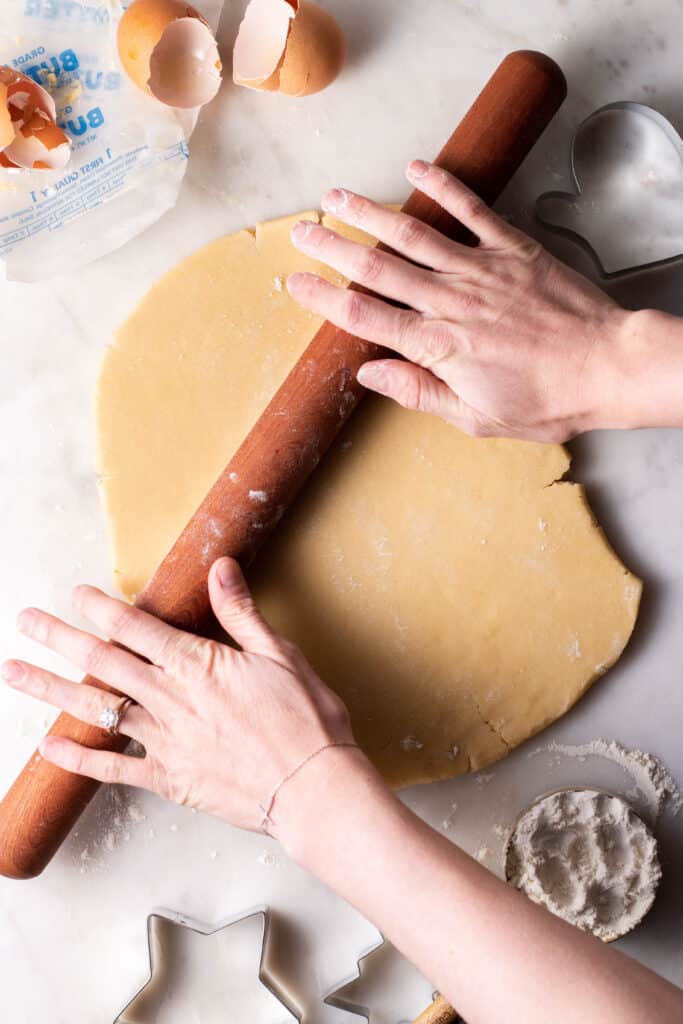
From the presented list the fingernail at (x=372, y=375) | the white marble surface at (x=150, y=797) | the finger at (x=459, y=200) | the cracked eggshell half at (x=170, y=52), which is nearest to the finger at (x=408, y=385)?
the fingernail at (x=372, y=375)

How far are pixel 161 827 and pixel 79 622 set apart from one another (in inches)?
14.8

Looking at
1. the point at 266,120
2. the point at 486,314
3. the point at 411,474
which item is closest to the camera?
the point at 486,314

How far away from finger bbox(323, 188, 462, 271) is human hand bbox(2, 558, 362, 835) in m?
0.52

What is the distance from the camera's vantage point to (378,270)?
1.33 metres

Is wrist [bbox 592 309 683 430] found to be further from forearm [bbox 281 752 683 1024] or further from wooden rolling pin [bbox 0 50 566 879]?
forearm [bbox 281 752 683 1024]

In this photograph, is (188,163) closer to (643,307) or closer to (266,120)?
(266,120)

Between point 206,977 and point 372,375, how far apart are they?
1035 millimetres

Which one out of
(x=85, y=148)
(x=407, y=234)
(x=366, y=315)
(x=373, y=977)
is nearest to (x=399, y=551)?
(x=366, y=315)

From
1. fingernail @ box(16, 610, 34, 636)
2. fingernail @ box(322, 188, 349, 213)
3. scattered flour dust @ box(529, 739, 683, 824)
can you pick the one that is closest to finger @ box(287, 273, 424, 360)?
fingernail @ box(322, 188, 349, 213)

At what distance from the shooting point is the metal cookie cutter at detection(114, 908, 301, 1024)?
1.56m

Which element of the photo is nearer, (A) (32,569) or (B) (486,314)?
(B) (486,314)

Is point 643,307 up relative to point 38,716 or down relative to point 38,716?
up

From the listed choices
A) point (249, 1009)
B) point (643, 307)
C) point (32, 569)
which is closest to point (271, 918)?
point (249, 1009)

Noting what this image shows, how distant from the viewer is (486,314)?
134 centimetres
